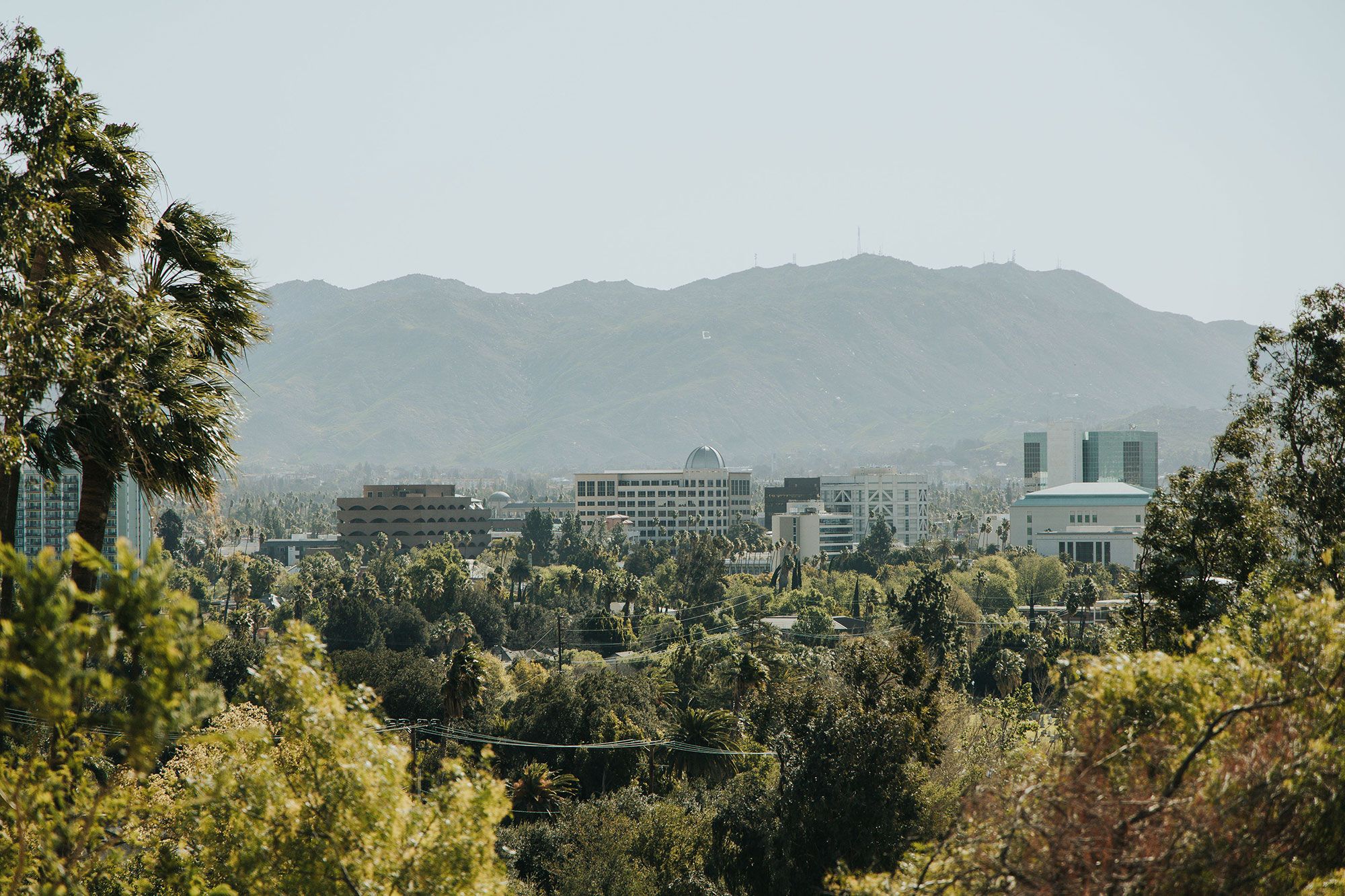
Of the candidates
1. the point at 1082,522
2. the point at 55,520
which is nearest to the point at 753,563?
the point at 1082,522

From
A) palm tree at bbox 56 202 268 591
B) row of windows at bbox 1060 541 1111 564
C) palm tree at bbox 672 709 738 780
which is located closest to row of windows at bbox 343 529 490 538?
row of windows at bbox 1060 541 1111 564

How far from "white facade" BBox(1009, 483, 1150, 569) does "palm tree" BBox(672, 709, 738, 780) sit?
12055 centimetres

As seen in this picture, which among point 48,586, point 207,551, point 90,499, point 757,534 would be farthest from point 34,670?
point 757,534

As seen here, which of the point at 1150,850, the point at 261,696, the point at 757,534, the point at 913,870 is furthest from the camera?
the point at 757,534

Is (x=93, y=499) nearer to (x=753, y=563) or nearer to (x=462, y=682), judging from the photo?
(x=462, y=682)

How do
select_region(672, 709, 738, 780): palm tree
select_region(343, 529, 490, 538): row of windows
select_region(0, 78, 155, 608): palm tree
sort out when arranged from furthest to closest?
1. select_region(343, 529, 490, 538): row of windows
2. select_region(672, 709, 738, 780): palm tree
3. select_region(0, 78, 155, 608): palm tree

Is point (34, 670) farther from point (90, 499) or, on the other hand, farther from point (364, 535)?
point (364, 535)

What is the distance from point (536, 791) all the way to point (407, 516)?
146167 millimetres

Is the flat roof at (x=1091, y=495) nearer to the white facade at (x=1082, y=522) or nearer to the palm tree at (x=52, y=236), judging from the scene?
the white facade at (x=1082, y=522)

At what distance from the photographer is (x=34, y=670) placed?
7.13 m

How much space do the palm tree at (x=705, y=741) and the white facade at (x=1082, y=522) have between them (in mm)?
120550

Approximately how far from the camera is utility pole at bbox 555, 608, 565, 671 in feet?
218

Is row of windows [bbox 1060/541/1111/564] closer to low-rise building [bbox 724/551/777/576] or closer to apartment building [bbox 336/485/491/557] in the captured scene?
low-rise building [bbox 724/551/777/576]

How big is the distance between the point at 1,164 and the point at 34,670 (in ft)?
23.2
